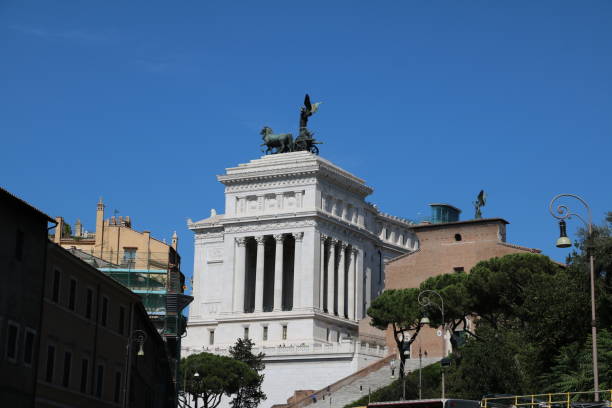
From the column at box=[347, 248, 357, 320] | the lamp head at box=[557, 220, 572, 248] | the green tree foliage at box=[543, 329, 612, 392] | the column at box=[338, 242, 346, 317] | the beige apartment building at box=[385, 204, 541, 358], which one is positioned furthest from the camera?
the column at box=[347, 248, 357, 320]

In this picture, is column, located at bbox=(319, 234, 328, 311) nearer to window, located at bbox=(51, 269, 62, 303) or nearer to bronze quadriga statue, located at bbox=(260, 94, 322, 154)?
bronze quadriga statue, located at bbox=(260, 94, 322, 154)

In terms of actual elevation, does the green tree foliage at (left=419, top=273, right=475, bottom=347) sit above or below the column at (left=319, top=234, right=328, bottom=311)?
below

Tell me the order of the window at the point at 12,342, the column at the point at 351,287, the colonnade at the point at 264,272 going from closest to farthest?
the window at the point at 12,342, the colonnade at the point at 264,272, the column at the point at 351,287

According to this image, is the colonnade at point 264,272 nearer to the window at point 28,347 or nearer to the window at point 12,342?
the window at point 28,347

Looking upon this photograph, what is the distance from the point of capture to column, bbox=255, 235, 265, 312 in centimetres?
12475

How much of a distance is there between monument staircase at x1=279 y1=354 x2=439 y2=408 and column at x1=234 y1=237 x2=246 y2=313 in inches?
945

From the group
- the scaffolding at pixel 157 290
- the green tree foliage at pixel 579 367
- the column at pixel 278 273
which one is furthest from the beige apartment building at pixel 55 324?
the column at pixel 278 273

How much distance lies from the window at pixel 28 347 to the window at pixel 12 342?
35.0 inches

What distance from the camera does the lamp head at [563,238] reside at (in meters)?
40.1

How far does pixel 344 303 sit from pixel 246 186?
16027 mm

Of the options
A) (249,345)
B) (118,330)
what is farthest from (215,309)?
(118,330)

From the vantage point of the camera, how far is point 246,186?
129000 mm

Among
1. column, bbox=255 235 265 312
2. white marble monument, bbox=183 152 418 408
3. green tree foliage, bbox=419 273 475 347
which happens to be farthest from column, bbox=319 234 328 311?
green tree foliage, bbox=419 273 475 347

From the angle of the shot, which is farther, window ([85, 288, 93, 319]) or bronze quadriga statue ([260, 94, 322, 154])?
bronze quadriga statue ([260, 94, 322, 154])
